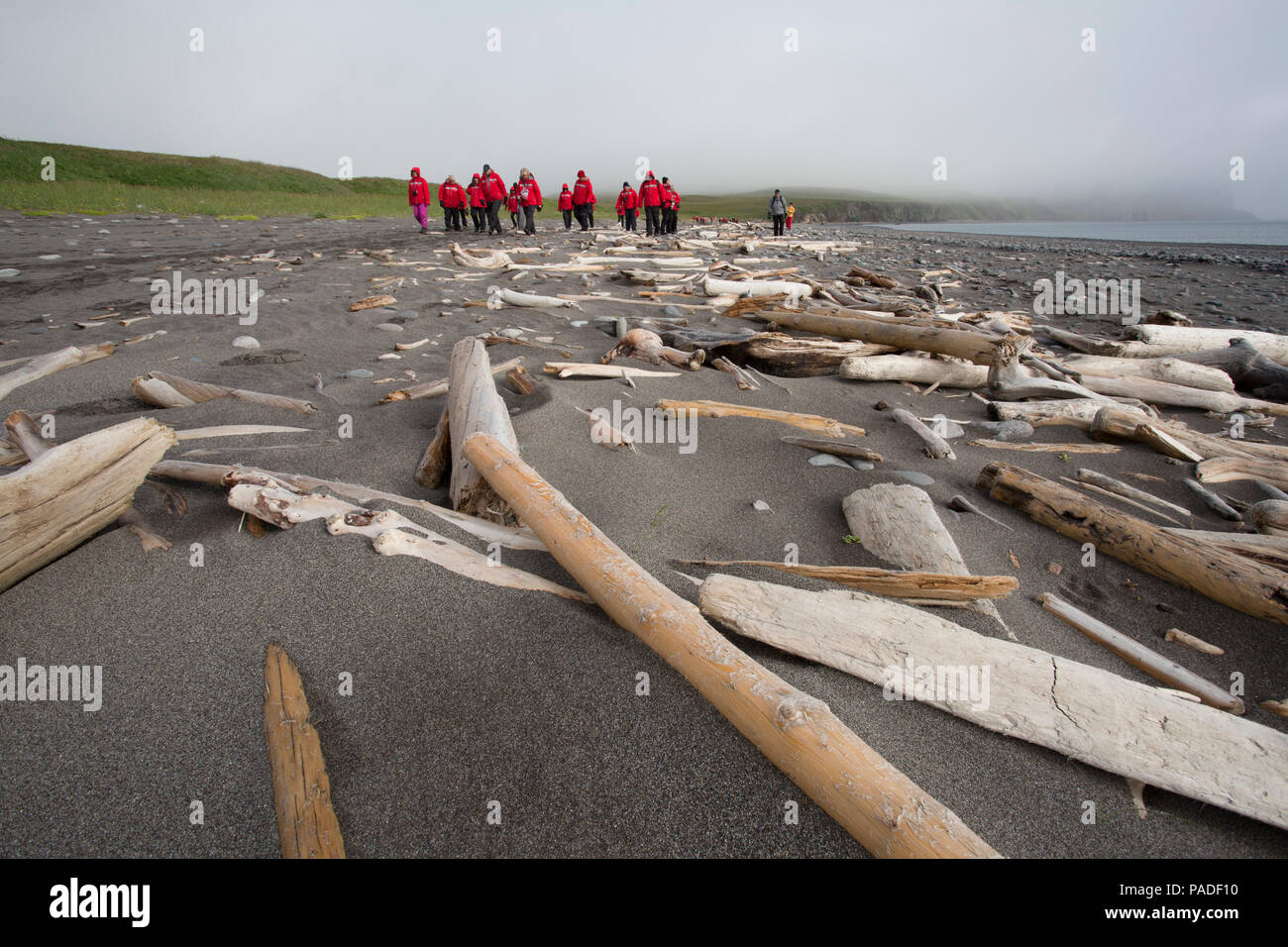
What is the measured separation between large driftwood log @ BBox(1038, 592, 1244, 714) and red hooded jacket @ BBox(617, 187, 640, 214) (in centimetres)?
2353

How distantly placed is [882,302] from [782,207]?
19.3m

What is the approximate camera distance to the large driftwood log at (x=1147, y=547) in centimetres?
260

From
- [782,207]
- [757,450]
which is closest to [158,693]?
[757,450]

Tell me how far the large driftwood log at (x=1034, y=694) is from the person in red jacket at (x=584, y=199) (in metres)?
22.8

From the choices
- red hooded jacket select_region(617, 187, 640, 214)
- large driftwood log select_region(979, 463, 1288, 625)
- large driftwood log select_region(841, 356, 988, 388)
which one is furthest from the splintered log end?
red hooded jacket select_region(617, 187, 640, 214)

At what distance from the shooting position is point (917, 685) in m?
2.07

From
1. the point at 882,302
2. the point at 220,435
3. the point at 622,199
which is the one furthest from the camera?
the point at 622,199

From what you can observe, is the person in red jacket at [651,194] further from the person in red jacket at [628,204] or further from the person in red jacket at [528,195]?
the person in red jacket at [528,195]

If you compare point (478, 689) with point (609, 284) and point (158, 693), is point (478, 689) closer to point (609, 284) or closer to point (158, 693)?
point (158, 693)

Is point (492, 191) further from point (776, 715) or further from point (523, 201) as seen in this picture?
point (776, 715)

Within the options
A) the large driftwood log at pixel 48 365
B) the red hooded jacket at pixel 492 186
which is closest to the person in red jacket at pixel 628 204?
the red hooded jacket at pixel 492 186

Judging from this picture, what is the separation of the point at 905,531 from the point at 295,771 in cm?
284

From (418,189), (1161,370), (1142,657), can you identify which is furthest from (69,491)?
(418,189)

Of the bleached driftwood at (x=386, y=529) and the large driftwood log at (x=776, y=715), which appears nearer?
the large driftwood log at (x=776, y=715)
